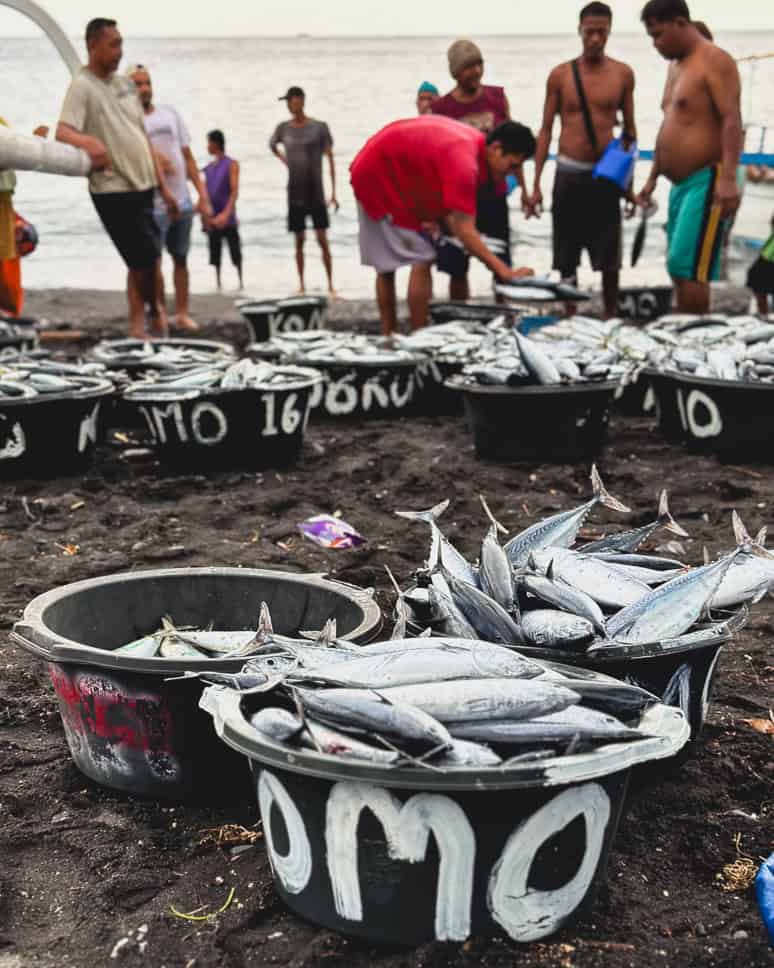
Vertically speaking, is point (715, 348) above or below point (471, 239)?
below

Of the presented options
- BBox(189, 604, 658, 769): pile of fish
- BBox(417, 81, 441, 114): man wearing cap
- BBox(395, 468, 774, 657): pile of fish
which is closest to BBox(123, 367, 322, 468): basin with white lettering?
BBox(395, 468, 774, 657): pile of fish

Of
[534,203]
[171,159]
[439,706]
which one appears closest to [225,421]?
[439,706]

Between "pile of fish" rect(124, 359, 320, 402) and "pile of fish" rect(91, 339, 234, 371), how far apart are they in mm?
484

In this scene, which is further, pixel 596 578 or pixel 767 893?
pixel 596 578

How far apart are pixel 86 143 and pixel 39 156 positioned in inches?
49.8

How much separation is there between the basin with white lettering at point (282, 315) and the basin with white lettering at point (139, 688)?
6.56m

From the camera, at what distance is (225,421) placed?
557cm

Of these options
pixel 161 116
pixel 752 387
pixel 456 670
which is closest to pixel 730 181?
pixel 752 387

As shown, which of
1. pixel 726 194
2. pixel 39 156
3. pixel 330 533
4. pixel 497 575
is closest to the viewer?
pixel 497 575

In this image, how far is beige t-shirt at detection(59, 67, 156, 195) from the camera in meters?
7.83

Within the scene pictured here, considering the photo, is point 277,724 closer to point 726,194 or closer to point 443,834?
point 443,834

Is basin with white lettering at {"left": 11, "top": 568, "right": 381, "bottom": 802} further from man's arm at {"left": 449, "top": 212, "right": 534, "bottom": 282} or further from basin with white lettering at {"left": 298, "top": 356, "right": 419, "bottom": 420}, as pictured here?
man's arm at {"left": 449, "top": 212, "right": 534, "bottom": 282}

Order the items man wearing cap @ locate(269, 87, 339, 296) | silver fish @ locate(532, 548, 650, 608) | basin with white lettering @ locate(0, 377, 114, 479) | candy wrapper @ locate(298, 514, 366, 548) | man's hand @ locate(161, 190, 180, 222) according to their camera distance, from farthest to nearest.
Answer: man wearing cap @ locate(269, 87, 339, 296) → man's hand @ locate(161, 190, 180, 222) → basin with white lettering @ locate(0, 377, 114, 479) → candy wrapper @ locate(298, 514, 366, 548) → silver fish @ locate(532, 548, 650, 608)

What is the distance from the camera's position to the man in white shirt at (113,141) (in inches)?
305
